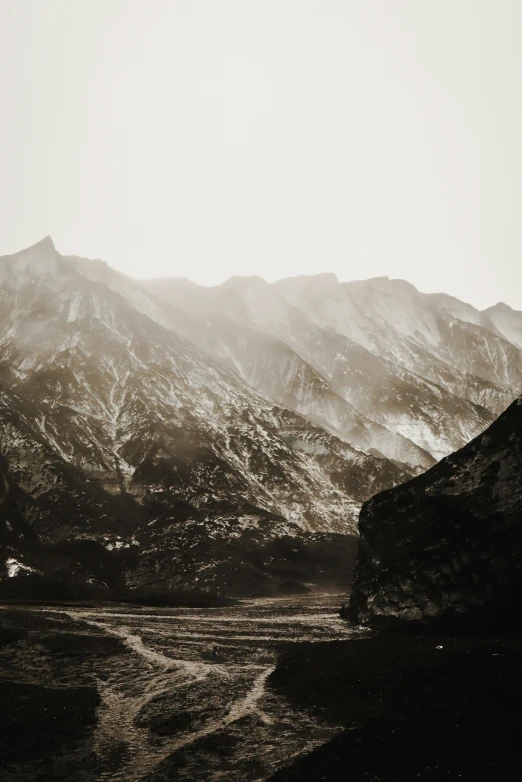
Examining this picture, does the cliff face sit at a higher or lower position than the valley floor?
higher

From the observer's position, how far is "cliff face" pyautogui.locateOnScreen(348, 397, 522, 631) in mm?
42281

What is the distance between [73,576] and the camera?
111562 mm

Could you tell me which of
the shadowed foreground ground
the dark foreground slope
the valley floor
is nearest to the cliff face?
the dark foreground slope

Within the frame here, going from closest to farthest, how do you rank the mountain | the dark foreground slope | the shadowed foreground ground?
the shadowed foreground ground, the dark foreground slope, the mountain

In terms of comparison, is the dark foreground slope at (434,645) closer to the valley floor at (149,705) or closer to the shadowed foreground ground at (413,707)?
the shadowed foreground ground at (413,707)

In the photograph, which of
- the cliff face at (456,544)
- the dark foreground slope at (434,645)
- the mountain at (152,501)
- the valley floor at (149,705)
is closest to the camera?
the dark foreground slope at (434,645)

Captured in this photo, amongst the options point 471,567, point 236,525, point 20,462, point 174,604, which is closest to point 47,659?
point 471,567

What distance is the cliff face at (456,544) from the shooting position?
42281 mm

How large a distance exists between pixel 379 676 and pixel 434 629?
13671 mm

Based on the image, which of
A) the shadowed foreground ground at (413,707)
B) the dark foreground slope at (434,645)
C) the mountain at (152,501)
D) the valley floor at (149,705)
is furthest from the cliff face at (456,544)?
the mountain at (152,501)

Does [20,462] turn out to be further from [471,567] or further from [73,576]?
[471,567]

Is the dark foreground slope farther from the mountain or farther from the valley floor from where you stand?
the mountain

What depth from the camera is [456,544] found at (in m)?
46.4

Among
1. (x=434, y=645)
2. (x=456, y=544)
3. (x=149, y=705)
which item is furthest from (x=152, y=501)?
(x=149, y=705)
